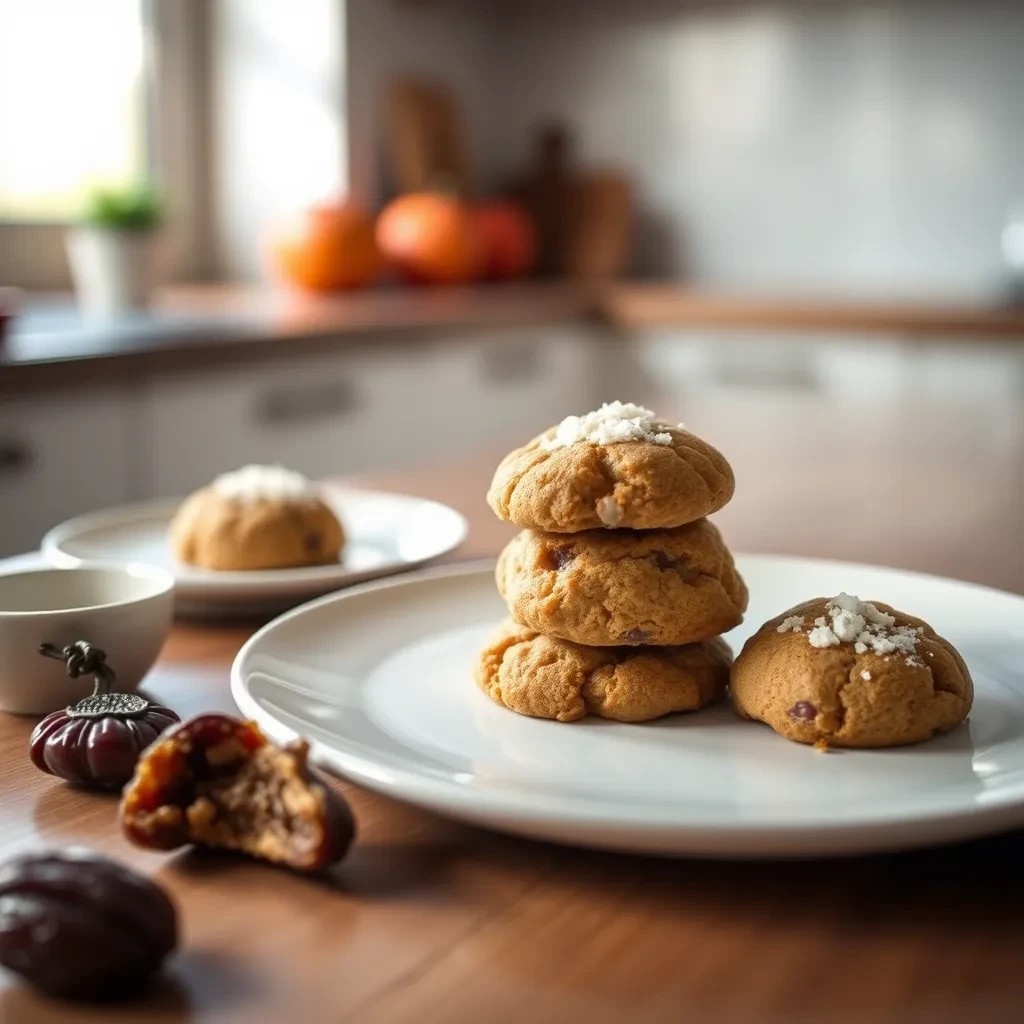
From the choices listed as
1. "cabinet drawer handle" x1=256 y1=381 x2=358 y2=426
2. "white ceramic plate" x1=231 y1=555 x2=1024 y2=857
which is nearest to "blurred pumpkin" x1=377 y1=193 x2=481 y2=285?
"cabinet drawer handle" x1=256 y1=381 x2=358 y2=426

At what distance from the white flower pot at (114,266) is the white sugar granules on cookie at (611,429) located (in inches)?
86.0

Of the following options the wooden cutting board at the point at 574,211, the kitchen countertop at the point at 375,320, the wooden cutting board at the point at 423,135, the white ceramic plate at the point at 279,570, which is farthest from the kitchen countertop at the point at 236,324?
the white ceramic plate at the point at 279,570

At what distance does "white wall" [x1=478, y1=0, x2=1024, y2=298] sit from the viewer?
3.64 m

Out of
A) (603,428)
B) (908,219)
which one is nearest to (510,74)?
(908,219)

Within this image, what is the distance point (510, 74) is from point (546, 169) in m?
0.32

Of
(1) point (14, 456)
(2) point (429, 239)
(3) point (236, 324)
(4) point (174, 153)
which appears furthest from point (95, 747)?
(4) point (174, 153)

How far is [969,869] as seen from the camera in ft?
2.06

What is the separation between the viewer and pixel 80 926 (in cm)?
50

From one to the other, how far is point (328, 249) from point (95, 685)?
2650 millimetres

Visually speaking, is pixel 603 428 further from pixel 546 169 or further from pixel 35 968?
pixel 546 169

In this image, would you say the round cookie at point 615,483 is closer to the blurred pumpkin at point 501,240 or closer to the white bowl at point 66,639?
the white bowl at point 66,639

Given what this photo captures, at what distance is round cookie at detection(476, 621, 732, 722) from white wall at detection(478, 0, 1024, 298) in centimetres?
297

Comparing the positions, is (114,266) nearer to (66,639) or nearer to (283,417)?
(283,417)

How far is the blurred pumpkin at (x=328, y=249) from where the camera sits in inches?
132
